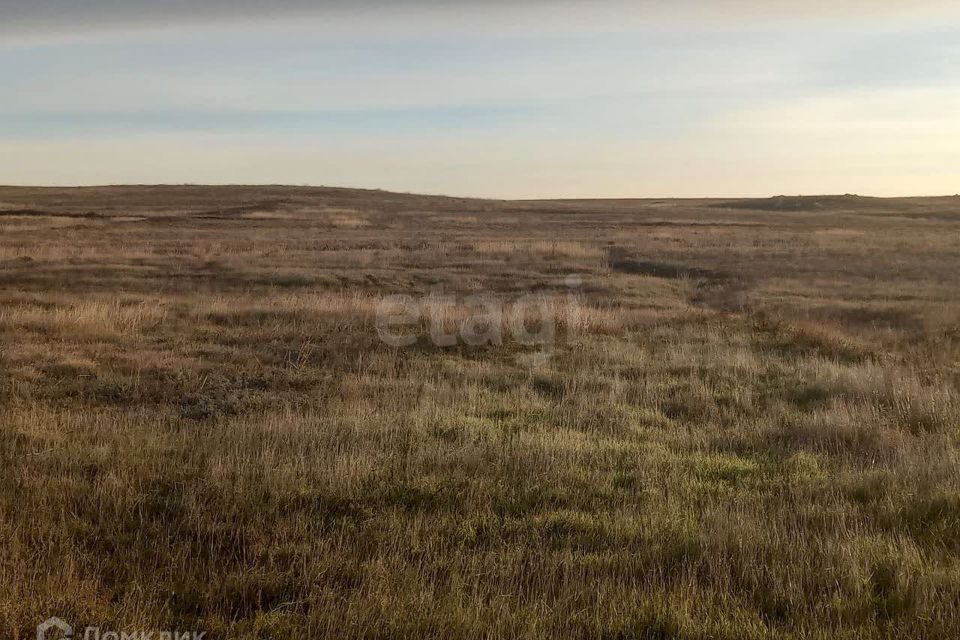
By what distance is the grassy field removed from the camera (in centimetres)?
428

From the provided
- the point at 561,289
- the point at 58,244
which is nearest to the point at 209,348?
the point at 561,289

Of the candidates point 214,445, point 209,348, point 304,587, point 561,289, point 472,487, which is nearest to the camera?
point 304,587

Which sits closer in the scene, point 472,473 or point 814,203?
point 472,473

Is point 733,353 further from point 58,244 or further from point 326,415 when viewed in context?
point 58,244

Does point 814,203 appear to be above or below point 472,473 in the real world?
above

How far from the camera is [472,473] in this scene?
6.68m

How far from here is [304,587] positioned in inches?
175

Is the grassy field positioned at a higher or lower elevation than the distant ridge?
lower

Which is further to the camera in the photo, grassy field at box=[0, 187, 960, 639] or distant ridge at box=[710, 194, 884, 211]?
distant ridge at box=[710, 194, 884, 211]

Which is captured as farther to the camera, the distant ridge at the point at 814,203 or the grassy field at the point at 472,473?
the distant ridge at the point at 814,203

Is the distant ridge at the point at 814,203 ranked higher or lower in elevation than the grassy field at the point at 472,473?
higher

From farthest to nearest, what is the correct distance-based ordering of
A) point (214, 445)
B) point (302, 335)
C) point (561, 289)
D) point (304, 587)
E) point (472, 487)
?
point (561, 289), point (302, 335), point (214, 445), point (472, 487), point (304, 587)

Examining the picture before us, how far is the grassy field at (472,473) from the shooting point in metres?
4.28

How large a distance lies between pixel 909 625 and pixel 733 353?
9452mm
